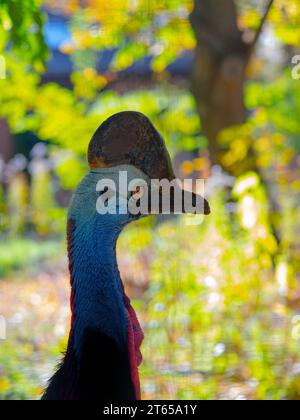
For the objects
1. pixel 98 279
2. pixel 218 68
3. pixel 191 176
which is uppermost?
pixel 218 68

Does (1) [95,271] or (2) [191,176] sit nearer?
(1) [95,271]

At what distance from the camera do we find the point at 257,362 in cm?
296

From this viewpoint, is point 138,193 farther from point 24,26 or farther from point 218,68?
point 218,68

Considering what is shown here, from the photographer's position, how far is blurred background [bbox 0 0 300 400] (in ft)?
9.66

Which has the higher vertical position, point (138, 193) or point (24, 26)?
point (24, 26)

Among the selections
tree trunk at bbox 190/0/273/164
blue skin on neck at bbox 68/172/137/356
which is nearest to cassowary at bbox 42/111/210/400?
blue skin on neck at bbox 68/172/137/356

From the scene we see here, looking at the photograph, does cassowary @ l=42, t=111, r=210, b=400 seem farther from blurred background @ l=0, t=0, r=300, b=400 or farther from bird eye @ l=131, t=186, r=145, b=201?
blurred background @ l=0, t=0, r=300, b=400

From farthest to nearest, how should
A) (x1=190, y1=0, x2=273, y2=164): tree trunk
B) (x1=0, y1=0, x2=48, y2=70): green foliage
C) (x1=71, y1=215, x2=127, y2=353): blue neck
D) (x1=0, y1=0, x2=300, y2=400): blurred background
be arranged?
(x1=190, y1=0, x2=273, y2=164): tree trunk < (x1=0, y1=0, x2=300, y2=400): blurred background < (x1=0, y1=0, x2=48, y2=70): green foliage < (x1=71, y1=215, x2=127, y2=353): blue neck

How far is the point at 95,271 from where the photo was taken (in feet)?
5.58

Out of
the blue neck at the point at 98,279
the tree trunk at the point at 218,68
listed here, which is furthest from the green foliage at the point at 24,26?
the tree trunk at the point at 218,68

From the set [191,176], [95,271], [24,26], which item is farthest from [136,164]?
[191,176]

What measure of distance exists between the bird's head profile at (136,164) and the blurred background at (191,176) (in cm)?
95

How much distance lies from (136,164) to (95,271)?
242 millimetres
